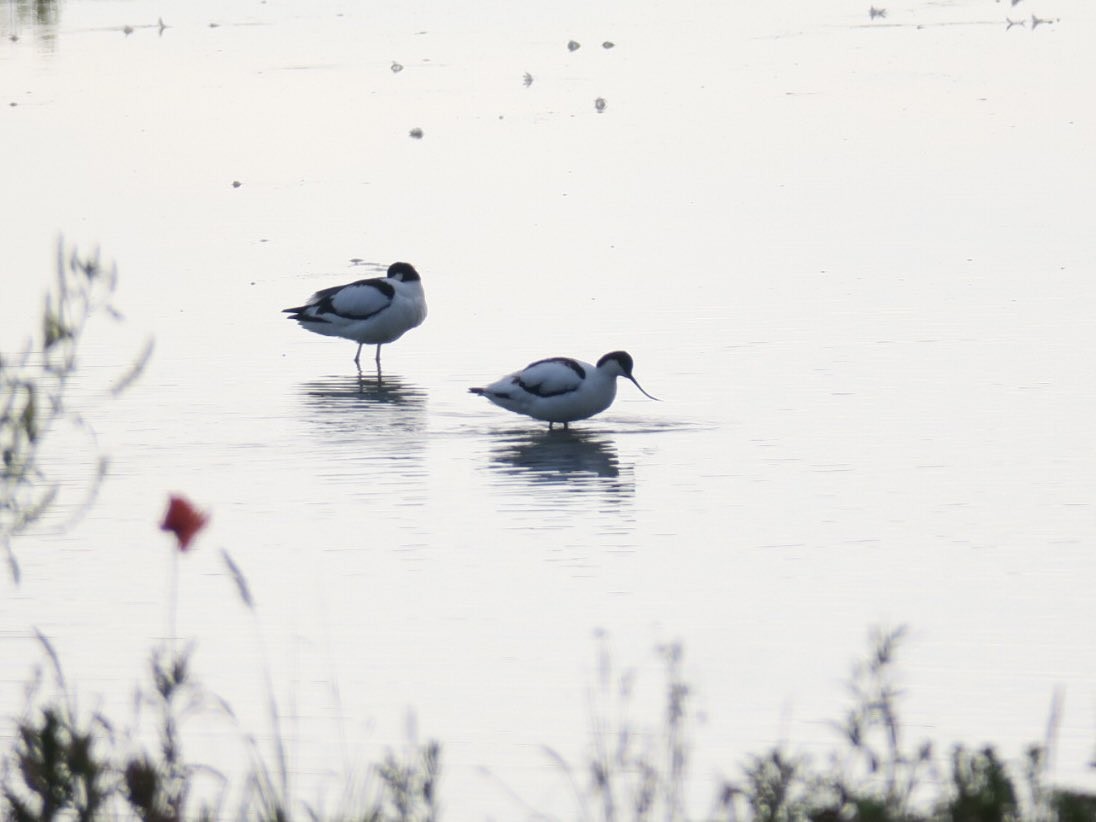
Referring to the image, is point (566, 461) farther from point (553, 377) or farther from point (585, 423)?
point (585, 423)

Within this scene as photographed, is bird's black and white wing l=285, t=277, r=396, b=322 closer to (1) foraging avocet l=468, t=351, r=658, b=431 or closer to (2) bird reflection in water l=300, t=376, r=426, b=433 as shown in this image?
(2) bird reflection in water l=300, t=376, r=426, b=433

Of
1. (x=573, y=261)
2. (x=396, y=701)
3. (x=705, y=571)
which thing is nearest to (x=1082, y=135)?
(x=573, y=261)

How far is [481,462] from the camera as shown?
36.6 ft

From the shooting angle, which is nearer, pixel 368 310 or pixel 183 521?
pixel 183 521

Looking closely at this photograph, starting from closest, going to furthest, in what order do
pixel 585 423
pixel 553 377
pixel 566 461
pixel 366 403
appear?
pixel 566 461
pixel 553 377
pixel 585 423
pixel 366 403

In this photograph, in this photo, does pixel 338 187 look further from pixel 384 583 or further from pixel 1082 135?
pixel 384 583

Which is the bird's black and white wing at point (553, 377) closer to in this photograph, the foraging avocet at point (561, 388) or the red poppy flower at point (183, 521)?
the foraging avocet at point (561, 388)

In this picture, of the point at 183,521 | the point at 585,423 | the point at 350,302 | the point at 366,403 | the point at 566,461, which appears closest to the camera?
the point at 183,521

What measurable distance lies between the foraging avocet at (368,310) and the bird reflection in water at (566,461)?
7.20 feet

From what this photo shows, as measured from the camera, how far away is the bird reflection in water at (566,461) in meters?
10.6

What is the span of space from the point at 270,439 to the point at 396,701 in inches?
184

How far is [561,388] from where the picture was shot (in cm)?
1168

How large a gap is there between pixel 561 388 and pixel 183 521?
7.53m

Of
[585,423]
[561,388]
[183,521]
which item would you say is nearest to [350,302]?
[585,423]
